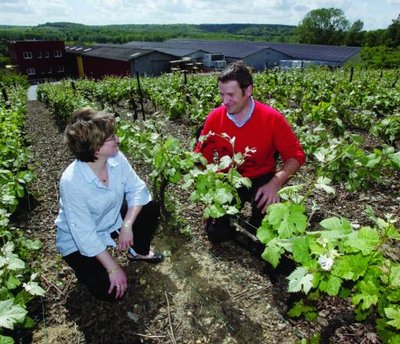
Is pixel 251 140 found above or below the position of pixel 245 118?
below

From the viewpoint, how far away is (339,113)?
25.4ft

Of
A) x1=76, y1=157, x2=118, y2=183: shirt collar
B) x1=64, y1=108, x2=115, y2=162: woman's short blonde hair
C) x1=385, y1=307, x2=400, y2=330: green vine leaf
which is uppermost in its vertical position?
x1=64, y1=108, x2=115, y2=162: woman's short blonde hair

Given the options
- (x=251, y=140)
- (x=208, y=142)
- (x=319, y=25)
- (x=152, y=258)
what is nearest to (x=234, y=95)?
(x=251, y=140)

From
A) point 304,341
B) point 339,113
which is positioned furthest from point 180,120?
point 304,341

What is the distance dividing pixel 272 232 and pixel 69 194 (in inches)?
65.7

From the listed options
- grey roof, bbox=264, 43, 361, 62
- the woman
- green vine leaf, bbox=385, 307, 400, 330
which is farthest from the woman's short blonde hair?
grey roof, bbox=264, 43, 361, 62

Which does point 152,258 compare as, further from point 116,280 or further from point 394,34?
point 394,34

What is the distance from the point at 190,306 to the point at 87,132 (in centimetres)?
186

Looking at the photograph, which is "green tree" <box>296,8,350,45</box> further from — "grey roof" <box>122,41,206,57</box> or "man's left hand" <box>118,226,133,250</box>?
"man's left hand" <box>118,226,133,250</box>

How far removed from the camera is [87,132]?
2586 mm

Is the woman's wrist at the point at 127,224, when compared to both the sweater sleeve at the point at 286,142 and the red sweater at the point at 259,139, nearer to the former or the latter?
the red sweater at the point at 259,139

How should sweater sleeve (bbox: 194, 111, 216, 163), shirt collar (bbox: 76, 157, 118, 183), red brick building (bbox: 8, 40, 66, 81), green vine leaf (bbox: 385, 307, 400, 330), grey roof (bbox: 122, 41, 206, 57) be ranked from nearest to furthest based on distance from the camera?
green vine leaf (bbox: 385, 307, 400, 330) < shirt collar (bbox: 76, 157, 118, 183) < sweater sleeve (bbox: 194, 111, 216, 163) < grey roof (bbox: 122, 41, 206, 57) < red brick building (bbox: 8, 40, 66, 81)

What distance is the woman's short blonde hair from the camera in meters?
2.59

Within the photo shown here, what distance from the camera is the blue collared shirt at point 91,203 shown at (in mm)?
2676
